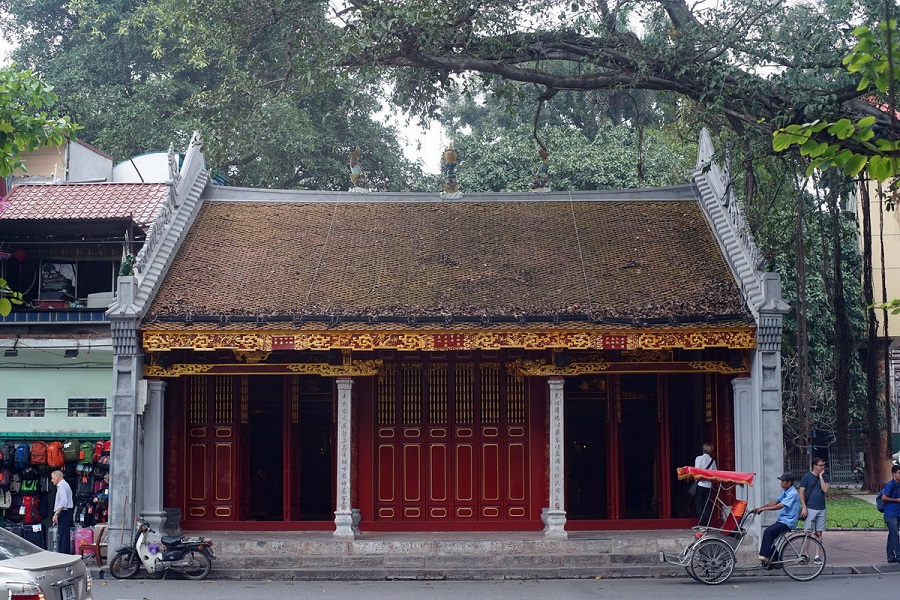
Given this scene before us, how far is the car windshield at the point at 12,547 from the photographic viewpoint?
10162 mm

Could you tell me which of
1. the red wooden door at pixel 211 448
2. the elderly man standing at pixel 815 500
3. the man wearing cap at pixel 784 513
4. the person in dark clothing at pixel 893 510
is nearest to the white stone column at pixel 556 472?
the man wearing cap at pixel 784 513

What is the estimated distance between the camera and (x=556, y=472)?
53.8ft

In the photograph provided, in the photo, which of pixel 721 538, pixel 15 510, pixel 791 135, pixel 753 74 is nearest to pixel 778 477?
pixel 721 538

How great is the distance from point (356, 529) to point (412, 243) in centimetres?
497

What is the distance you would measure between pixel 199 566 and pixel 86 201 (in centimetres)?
952

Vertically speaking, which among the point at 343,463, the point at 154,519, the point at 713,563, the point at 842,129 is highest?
the point at 842,129

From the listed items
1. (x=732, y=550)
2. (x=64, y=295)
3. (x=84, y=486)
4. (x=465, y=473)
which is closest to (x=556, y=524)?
(x=465, y=473)

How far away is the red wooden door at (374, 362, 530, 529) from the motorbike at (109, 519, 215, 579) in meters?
3.38

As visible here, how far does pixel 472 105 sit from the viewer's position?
46.3m

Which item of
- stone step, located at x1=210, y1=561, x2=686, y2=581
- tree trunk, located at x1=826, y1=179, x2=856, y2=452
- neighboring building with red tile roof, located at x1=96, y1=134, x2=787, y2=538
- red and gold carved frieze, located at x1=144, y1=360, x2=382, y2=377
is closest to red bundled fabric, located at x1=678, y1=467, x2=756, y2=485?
neighboring building with red tile roof, located at x1=96, y1=134, x2=787, y2=538

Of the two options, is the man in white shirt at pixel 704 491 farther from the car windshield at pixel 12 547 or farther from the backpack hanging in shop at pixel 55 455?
the backpack hanging in shop at pixel 55 455

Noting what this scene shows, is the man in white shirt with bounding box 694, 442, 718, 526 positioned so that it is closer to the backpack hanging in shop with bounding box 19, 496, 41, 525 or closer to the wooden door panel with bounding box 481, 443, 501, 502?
the wooden door panel with bounding box 481, 443, 501, 502

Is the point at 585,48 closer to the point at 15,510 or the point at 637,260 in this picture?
the point at 637,260

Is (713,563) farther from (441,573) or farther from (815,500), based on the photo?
(441,573)
